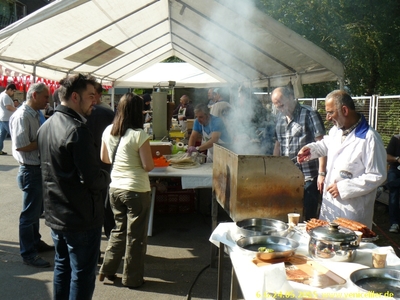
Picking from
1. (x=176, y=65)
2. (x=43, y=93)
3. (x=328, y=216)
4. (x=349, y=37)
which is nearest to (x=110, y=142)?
(x=43, y=93)

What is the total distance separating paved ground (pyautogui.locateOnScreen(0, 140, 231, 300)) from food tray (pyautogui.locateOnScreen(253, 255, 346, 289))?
65.0 inches

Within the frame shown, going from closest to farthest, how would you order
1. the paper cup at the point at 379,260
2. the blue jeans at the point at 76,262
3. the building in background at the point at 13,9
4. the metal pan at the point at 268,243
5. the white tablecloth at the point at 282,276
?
the white tablecloth at the point at 282,276
the paper cup at the point at 379,260
the metal pan at the point at 268,243
the blue jeans at the point at 76,262
the building in background at the point at 13,9

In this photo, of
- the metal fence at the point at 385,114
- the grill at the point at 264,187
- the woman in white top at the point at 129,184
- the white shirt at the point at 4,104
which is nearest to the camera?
the grill at the point at 264,187

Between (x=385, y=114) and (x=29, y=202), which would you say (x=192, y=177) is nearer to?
(x=29, y=202)

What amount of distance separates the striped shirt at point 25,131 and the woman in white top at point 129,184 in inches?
32.5

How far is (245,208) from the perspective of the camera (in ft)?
10.8

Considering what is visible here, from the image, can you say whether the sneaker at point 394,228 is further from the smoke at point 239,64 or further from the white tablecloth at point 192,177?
the white tablecloth at point 192,177

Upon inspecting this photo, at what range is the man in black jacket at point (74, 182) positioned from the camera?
2.44m

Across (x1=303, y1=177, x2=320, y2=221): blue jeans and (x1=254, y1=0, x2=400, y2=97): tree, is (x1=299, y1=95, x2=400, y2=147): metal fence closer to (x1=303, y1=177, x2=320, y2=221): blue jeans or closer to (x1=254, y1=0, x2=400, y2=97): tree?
(x1=303, y1=177, x2=320, y2=221): blue jeans

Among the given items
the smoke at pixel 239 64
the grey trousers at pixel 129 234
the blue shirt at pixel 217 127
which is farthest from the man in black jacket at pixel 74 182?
the blue shirt at pixel 217 127

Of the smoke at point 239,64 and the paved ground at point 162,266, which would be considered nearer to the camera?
the paved ground at point 162,266

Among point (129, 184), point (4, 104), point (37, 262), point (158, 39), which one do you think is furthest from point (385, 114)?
point (4, 104)

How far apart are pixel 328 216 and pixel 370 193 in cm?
40

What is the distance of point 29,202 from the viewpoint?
4.11 meters
